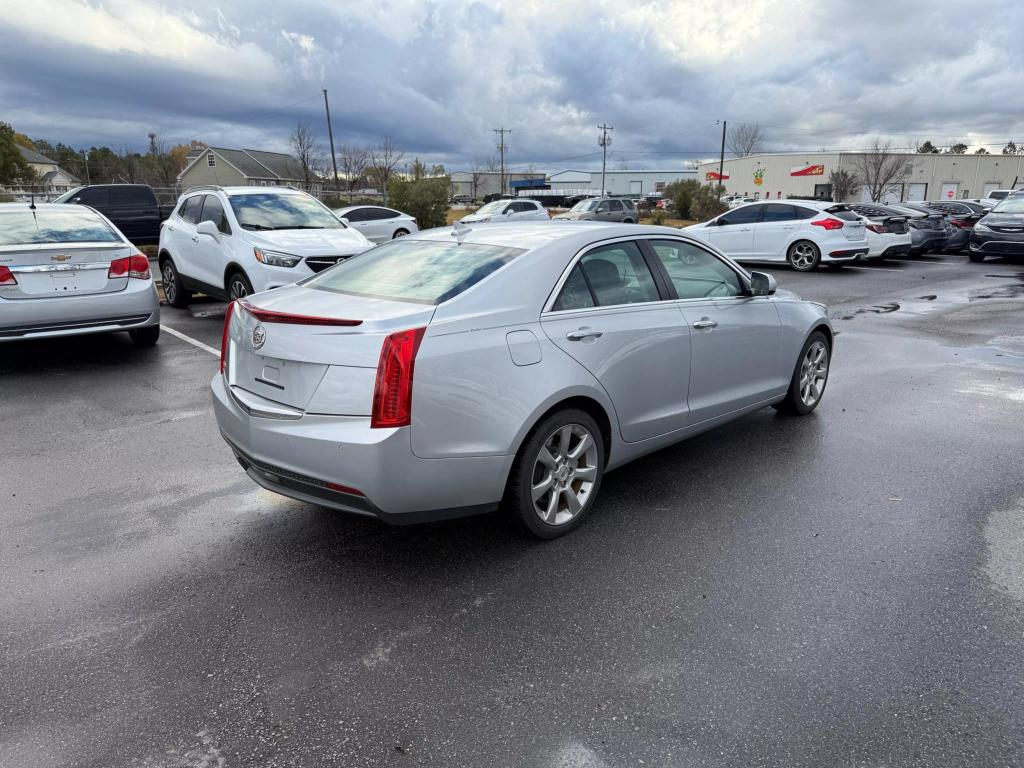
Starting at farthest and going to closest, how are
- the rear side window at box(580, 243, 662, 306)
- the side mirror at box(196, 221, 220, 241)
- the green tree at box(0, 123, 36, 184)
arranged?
the green tree at box(0, 123, 36, 184), the side mirror at box(196, 221, 220, 241), the rear side window at box(580, 243, 662, 306)

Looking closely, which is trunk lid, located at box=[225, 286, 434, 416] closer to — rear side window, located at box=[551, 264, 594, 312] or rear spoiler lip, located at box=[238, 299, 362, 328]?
rear spoiler lip, located at box=[238, 299, 362, 328]

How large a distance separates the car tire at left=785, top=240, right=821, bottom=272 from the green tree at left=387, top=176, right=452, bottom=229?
20414 millimetres

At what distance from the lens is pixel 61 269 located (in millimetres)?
7148

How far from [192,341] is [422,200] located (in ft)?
87.4

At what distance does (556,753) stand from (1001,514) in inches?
128

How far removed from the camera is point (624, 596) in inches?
132

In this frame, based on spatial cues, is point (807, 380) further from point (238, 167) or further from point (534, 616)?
point (238, 167)

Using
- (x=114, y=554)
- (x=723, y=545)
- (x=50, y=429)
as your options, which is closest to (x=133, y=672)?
(x=114, y=554)

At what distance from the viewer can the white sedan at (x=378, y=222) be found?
71.2ft

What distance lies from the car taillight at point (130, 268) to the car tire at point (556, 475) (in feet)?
19.3

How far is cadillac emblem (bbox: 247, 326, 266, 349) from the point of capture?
3547 mm

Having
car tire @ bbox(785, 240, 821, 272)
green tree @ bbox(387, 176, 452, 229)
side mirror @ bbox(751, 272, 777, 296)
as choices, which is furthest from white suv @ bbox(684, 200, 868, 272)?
green tree @ bbox(387, 176, 452, 229)

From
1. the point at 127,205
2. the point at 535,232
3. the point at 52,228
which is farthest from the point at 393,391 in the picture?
the point at 127,205

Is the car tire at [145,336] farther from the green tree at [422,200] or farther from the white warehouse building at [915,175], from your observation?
the white warehouse building at [915,175]
